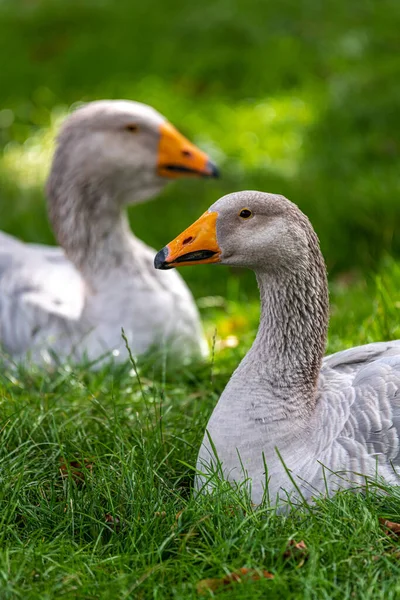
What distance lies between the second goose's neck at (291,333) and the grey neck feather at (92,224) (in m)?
2.02

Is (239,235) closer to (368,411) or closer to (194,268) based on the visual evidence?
(368,411)

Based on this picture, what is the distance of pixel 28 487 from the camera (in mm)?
3596

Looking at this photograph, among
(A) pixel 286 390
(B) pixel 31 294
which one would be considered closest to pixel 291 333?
(A) pixel 286 390

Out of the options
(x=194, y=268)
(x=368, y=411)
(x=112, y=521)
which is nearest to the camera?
(x=112, y=521)

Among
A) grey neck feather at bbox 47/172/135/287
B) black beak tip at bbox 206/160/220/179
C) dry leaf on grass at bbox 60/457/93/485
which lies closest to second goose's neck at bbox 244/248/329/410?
dry leaf on grass at bbox 60/457/93/485

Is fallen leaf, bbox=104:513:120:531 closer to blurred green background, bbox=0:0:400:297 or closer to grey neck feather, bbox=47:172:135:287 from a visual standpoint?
grey neck feather, bbox=47:172:135:287

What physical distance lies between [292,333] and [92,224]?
222 centimetres

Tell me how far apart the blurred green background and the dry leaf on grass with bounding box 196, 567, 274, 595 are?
3.63 metres

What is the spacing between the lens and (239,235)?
11.8 feet

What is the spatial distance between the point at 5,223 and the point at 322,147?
2.94 meters

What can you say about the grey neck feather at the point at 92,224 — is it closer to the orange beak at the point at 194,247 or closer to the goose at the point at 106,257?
the goose at the point at 106,257

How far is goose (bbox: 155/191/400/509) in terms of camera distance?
137 inches

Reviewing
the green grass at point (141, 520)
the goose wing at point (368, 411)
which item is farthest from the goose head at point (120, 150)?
the goose wing at point (368, 411)

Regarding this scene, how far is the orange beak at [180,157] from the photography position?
5.57 meters
